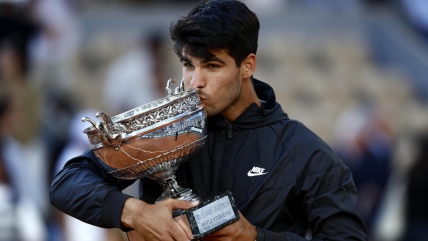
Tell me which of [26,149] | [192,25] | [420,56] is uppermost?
[192,25]

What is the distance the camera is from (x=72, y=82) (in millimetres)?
4664

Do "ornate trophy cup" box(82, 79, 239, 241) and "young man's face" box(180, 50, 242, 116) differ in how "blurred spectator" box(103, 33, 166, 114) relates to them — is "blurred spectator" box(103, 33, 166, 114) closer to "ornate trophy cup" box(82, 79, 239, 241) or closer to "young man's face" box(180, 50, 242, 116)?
"young man's face" box(180, 50, 242, 116)

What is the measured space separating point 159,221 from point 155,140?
176 mm

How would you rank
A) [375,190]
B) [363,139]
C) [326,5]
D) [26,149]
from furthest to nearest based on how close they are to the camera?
[326,5] < [363,139] < [375,190] < [26,149]

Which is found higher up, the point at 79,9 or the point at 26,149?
the point at 79,9

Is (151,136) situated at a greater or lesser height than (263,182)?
greater

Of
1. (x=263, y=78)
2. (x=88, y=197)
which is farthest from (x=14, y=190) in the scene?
(x=88, y=197)

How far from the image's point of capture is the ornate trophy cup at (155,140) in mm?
1144

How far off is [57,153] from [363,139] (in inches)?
105

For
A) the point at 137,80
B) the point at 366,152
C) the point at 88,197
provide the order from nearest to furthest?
the point at 88,197
the point at 137,80
the point at 366,152

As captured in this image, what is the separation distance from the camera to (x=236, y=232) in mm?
1166


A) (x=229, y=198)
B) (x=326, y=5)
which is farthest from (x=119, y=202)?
(x=326, y=5)

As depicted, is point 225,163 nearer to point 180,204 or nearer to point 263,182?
point 263,182

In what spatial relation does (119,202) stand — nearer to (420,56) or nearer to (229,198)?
(229,198)
